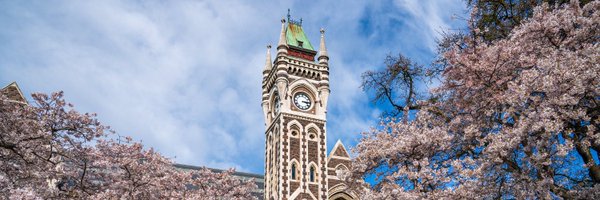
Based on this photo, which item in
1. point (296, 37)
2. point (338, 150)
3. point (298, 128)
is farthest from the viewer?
point (296, 37)

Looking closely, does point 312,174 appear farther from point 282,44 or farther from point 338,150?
point 282,44

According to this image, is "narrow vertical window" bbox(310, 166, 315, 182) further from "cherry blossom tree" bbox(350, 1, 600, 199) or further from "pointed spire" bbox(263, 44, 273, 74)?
"cherry blossom tree" bbox(350, 1, 600, 199)

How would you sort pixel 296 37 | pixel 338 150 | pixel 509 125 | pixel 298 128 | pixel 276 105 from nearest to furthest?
pixel 509 125, pixel 298 128, pixel 338 150, pixel 276 105, pixel 296 37

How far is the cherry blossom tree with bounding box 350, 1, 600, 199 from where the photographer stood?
11.1 meters

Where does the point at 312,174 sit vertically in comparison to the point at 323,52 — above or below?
below

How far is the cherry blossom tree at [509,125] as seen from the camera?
11.1 m

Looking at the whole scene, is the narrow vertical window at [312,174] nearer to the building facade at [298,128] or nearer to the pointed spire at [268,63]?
the building facade at [298,128]

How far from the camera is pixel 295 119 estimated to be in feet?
121

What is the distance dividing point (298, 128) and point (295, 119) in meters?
0.64

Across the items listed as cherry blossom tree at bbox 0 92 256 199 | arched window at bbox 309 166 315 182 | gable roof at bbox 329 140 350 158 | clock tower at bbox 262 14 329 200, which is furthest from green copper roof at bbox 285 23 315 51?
cherry blossom tree at bbox 0 92 256 199

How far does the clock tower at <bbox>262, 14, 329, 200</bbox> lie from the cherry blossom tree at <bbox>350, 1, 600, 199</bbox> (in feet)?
65.1

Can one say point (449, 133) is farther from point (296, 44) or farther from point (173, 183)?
point (296, 44)

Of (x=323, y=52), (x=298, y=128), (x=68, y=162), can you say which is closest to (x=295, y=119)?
(x=298, y=128)

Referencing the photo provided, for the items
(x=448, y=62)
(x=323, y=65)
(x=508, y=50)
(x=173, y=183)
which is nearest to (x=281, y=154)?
(x=323, y=65)
